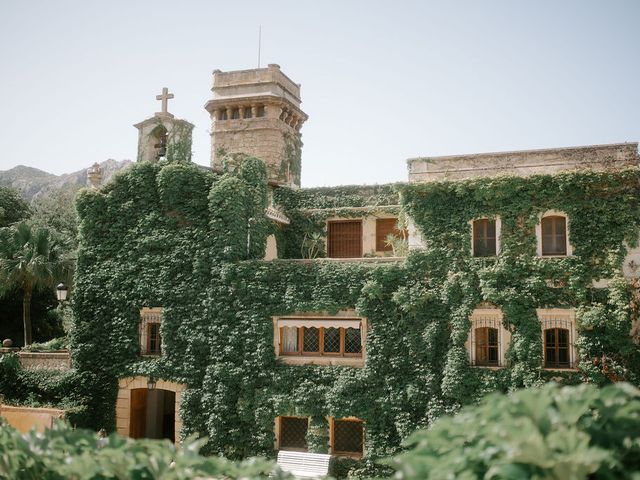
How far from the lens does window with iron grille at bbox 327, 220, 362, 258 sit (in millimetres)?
25641

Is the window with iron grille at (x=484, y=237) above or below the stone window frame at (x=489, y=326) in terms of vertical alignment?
above

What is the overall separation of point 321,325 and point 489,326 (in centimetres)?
547

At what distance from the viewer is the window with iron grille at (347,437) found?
19.3m

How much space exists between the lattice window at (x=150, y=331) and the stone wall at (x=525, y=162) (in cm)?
1072

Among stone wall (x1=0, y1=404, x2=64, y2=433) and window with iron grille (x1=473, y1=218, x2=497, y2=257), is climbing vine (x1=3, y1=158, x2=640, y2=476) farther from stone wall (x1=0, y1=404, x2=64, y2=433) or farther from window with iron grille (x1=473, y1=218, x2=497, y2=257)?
stone wall (x1=0, y1=404, x2=64, y2=433)

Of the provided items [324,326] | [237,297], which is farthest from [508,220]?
[237,297]

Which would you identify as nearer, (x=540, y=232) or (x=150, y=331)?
(x=540, y=232)

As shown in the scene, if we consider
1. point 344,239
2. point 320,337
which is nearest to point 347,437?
point 320,337

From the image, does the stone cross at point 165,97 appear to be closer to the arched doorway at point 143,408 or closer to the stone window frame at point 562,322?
the arched doorway at point 143,408

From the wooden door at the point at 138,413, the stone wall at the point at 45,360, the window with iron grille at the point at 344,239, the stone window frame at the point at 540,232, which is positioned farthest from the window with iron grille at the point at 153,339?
the stone window frame at the point at 540,232

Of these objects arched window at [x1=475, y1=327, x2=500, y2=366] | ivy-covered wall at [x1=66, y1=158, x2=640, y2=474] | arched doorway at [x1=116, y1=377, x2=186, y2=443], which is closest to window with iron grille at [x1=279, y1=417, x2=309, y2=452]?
ivy-covered wall at [x1=66, y1=158, x2=640, y2=474]

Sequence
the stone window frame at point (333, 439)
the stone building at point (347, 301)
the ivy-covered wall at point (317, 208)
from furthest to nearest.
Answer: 1. the ivy-covered wall at point (317, 208)
2. the stone window frame at point (333, 439)
3. the stone building at point (347, 301)

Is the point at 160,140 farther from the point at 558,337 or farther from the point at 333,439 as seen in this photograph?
the point at 558,337

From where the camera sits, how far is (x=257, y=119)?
33.1 m
